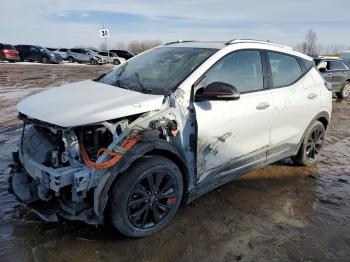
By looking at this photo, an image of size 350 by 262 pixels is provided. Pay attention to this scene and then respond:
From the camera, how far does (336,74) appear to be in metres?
13.8

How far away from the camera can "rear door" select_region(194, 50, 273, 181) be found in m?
3.75

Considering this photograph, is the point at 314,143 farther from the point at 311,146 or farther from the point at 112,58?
the point at 112,58

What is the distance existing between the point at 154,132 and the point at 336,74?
40.4 feet

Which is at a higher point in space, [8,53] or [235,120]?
[235,120]

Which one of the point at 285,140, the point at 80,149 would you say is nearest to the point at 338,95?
the point at 285,140

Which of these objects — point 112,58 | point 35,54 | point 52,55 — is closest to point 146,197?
point 52,55

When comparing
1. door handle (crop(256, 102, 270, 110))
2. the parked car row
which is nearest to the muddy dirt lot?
door handle (crop(256, 102, 270, 110))

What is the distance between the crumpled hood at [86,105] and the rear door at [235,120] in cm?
60

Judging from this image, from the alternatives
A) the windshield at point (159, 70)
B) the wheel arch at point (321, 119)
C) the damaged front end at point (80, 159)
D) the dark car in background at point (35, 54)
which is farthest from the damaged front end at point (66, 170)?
the dark car in background at point (35, 54)

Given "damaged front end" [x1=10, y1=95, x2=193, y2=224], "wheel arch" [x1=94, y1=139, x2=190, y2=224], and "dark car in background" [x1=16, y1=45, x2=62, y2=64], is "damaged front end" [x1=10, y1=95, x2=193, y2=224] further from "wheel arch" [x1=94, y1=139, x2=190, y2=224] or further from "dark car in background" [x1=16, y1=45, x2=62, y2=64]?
"dark car in background" [x1=16, y1=45, x2=62, y2=64]

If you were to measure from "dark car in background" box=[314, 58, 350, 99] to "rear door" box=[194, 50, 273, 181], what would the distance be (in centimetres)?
1011

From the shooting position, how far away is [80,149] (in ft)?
10.5

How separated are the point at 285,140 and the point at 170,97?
2042mm

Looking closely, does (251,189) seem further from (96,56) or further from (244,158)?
(96,56)
